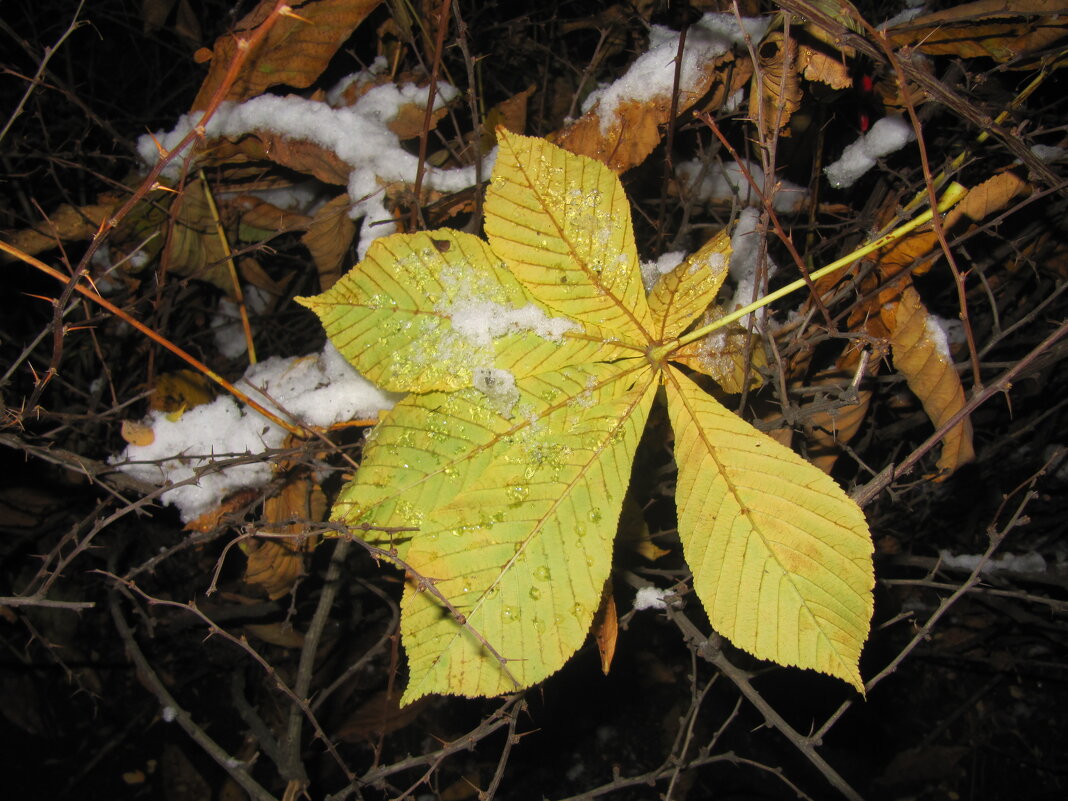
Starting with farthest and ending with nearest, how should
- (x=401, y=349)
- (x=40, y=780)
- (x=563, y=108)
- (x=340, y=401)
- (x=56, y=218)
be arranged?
(x=40, y=780), (x=563, y=108), (x=56, y=218), (x=340, y=401), (x=401, y=349)

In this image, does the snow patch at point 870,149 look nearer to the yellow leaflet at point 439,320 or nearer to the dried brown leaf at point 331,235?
the yellow leaflet at point 439,320

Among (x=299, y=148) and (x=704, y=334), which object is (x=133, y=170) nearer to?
(x=299, y=148)

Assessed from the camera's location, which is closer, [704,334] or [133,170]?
[704,334]

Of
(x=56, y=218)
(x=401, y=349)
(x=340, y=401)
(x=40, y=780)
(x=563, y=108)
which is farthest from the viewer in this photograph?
(x=40, y=780)

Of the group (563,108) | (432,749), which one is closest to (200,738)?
(432,749)

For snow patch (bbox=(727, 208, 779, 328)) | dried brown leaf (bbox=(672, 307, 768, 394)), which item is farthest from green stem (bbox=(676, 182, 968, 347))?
snow patch (bbox=(727, 208, 779, 328))

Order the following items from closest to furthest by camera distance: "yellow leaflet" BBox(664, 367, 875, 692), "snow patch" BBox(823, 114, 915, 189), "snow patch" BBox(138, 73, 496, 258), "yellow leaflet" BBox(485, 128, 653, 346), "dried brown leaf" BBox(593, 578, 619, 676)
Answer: "yellow leaflet" BBox(664, 367, 875, 692), "yellow leaflet" BBox(485, 128, 653, 346), "dried brown leaf" BBox(593, 578, 619, 676), "snow patch" BBox(823, 114, 915, 189), "snow patch" BBox(138, 73, 496, 258)

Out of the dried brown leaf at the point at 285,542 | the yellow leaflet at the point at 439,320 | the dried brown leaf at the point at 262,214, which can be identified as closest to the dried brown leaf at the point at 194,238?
the dried brown leaf at the point at 262,214

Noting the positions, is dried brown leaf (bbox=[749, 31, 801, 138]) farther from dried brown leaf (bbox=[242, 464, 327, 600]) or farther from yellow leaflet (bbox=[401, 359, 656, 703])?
dried brown leaf (bbox=[242, 464, 327, 600])

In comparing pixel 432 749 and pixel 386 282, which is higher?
pixel 386 282
